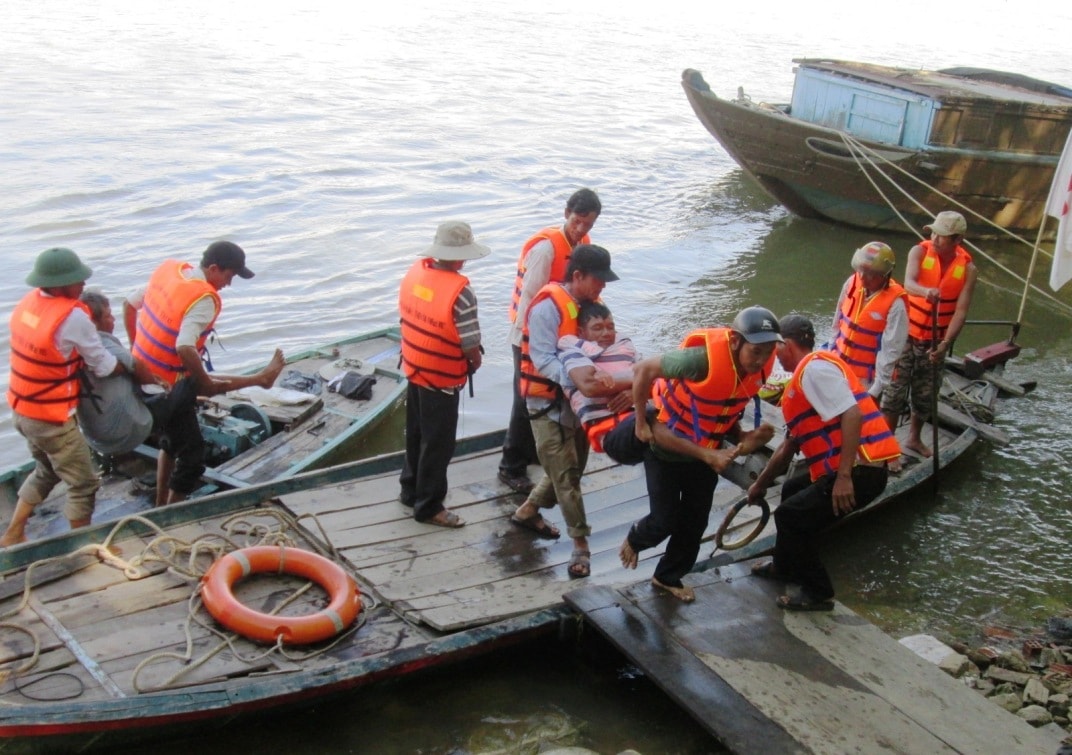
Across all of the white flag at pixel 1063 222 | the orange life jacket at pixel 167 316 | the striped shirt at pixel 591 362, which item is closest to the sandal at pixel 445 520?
the striped shirt at pixel 591 362

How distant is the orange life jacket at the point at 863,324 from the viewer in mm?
7133

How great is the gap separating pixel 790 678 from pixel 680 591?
0.77 metres

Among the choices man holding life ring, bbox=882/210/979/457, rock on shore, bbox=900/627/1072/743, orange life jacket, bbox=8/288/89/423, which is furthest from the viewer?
man holding life ring, bbox=882/210/979/457

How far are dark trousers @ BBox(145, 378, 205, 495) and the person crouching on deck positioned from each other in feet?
11.3

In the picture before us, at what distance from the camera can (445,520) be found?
6.25 meters

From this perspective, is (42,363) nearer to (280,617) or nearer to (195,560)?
(195,560)

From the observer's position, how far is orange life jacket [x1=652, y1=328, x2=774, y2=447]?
4.80m

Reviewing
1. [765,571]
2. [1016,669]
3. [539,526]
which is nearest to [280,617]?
[539,526]

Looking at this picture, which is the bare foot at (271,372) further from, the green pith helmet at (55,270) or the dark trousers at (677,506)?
the dark trousers at (677,506)

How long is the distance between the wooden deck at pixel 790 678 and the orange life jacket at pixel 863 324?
2235mm

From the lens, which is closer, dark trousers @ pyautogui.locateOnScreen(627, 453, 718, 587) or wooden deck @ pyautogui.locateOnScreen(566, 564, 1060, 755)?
wooden deck @ pyautogui.locateOnScreen(566, 564, 1060, 755)

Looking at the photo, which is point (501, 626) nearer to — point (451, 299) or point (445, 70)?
point (451, 299)

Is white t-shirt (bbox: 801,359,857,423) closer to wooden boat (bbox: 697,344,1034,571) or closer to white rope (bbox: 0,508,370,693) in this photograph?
wooden boat (bbox: 697,344,1034,571)

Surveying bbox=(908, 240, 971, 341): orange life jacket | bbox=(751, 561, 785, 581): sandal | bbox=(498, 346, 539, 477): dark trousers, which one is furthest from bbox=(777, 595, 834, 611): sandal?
bbox=(908, 240, 971, 341): orange life jacket
